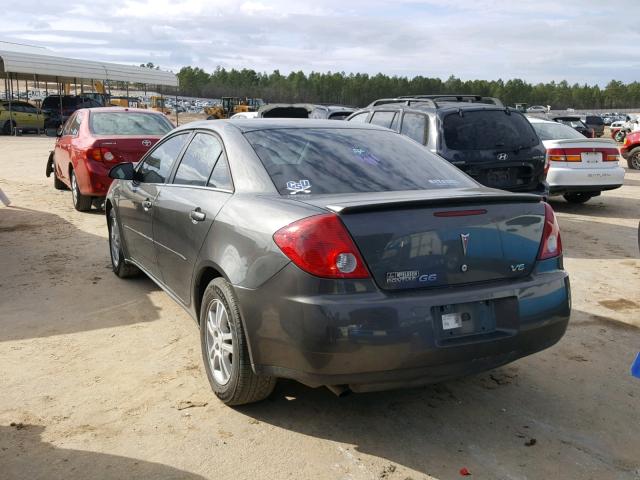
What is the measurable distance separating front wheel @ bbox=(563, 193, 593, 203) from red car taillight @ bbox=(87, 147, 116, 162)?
8262 mm

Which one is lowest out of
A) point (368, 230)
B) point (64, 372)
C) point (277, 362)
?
point (64, 372)

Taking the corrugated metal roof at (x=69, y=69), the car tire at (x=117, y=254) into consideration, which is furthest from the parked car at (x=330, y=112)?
the corrugated metal roof at (x=69, y=69)

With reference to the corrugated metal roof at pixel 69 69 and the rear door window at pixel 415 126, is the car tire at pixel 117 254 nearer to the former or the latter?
the rear door window at pixel 415 126

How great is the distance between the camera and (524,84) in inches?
7367

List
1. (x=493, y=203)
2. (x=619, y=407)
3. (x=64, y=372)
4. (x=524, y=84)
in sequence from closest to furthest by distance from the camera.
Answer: (x=493, y=203)
(x=619, y=407)
(x=64, y=372)
(x=524, y=84)

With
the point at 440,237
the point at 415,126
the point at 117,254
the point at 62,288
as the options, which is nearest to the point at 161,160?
the point at 117,254

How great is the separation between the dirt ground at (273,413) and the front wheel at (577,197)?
22.6ft

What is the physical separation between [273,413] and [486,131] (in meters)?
5.73

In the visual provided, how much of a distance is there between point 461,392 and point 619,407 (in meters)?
0.90

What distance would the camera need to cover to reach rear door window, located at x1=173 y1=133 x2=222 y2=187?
4214 mm

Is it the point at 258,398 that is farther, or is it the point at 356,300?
the point at 258,398

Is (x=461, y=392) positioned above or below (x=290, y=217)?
below

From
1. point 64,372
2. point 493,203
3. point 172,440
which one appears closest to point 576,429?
point 493,203

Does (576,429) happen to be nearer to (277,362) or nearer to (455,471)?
(455,471)
